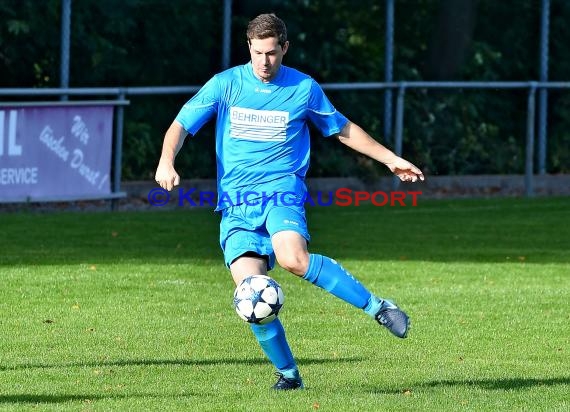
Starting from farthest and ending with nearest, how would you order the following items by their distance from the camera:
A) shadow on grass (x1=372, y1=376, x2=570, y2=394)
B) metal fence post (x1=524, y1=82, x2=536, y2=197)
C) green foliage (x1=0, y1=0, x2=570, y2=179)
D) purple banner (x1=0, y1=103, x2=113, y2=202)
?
Answer: metal fence post (x1=524, y1=82, x2=536, y2=197), green foliage (x1=0, y1=0, x2=570, y2=179), purple banner (x1=0, y1=103, x2=113, y2=202), shadow on grass (x1=372, y1=376, x2=570, y2=394)

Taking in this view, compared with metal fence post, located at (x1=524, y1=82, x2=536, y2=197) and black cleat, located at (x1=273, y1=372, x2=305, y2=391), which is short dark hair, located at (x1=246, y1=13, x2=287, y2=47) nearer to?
black cleat, located at (x1=273, y1=372, x2=305, y2=391)

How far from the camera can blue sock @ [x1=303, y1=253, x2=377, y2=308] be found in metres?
7.56

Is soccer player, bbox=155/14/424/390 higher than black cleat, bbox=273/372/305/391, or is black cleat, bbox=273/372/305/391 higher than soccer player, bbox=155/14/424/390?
soccer player, bbox=155/14/424/390

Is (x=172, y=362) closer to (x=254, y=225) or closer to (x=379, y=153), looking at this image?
(x=254, y=225)

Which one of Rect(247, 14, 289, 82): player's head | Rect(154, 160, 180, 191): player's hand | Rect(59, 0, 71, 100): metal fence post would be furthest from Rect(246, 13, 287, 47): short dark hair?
Rect(59, 0, 71, 100): metal fence post

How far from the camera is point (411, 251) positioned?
14.9 metres

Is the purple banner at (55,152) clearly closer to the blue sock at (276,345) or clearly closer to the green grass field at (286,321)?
the green grass field at (286,321)

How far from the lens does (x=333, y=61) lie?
71.9 ft

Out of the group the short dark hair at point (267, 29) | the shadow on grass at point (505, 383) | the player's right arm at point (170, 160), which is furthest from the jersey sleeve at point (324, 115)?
the shadow on grass at point (505, 383)

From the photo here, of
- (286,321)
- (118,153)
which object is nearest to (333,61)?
(118,153)

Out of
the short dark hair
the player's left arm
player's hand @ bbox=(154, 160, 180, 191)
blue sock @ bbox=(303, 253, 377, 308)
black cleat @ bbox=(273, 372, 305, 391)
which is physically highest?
the short dark hair

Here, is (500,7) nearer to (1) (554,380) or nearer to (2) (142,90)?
(2) (142,90)

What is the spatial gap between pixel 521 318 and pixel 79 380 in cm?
380

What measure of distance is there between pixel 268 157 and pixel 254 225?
36 cm
